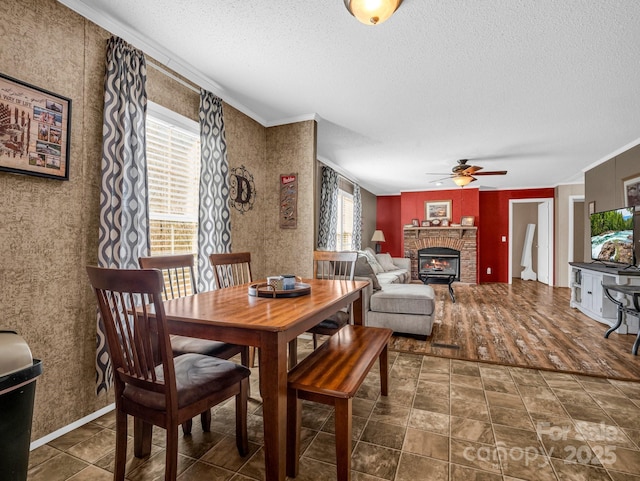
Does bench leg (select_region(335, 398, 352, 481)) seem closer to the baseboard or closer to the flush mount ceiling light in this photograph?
the baseboard

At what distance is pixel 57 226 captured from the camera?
1814 millimetres

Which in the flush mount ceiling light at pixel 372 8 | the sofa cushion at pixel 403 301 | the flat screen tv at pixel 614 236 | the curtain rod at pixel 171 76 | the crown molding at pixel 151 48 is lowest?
the sofa cushion at pixel 403 301

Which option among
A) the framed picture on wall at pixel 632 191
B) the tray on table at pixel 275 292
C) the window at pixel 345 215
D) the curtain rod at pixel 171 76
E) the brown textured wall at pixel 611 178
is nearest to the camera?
the tray on table at pixel 275 292

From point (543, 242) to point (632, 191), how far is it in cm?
404

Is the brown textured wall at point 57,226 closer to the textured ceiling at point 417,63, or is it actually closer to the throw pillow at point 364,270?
the textured ceiling at point 417,63

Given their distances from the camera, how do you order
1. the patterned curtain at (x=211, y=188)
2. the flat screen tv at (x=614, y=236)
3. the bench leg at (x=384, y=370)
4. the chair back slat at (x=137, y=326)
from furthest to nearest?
the flat screen tv at (x=614, y=236)
the patterned curtain at (x=211, y=188)
the bench leg at (x=384, y=370)
the chair back slat at (x=137, y=326)

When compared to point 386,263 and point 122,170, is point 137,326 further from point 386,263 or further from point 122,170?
point 386,263

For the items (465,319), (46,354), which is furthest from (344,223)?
(46,354)

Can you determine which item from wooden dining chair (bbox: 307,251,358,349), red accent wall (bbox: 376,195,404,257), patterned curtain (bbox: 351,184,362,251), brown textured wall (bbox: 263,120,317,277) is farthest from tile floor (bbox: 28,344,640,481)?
red accent wall (bbox: 376,195,404,257)

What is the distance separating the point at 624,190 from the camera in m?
4.44

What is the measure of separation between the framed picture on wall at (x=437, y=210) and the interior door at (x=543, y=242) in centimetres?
228

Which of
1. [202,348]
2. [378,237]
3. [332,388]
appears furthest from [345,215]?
[332,388]

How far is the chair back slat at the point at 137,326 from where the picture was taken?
1.15m

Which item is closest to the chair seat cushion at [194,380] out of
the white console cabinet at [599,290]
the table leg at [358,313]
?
the table leg at [358,313]
